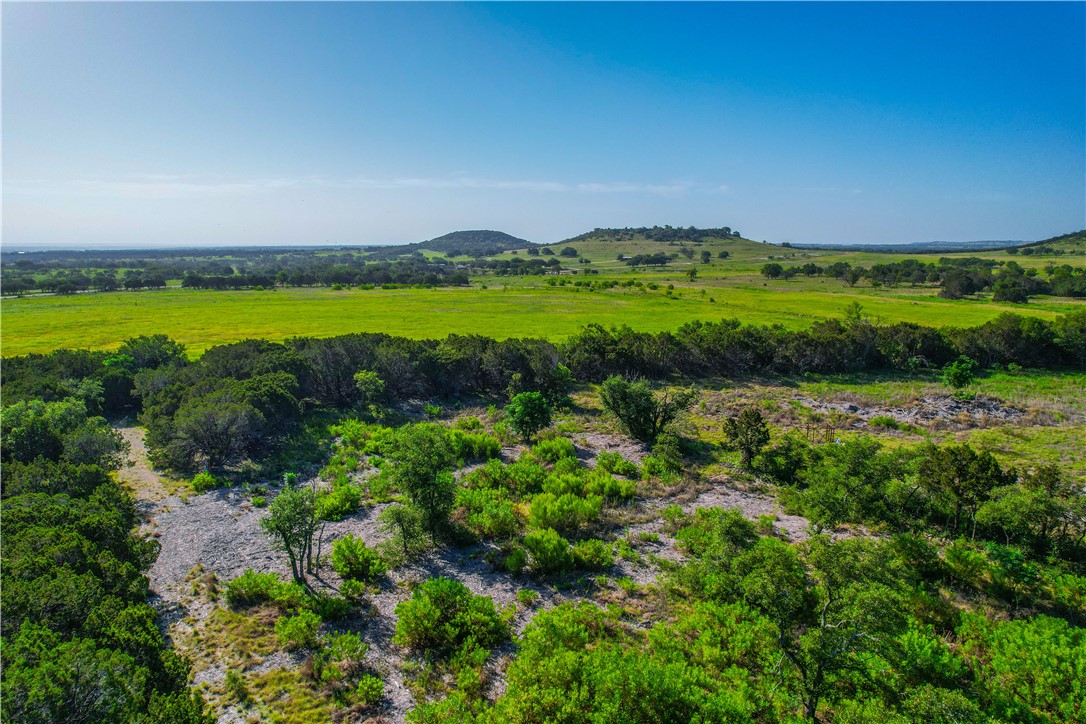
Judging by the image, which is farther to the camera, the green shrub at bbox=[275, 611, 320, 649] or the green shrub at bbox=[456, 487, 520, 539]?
the green shrub at bbox=[456, 487, 520, 539]

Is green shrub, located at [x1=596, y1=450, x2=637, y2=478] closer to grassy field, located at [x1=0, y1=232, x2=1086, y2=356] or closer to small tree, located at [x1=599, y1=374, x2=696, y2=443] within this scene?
small tree, located at [x1=599, y1=374, x2=696, y2=443]

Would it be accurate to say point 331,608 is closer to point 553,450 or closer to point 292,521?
point 292,521

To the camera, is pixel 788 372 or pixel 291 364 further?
pixel 788 372

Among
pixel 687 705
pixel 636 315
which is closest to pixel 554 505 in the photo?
pixel 687 705

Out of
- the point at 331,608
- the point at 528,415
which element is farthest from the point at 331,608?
the point at 528,415

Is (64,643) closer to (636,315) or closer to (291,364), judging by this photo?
(291,364)

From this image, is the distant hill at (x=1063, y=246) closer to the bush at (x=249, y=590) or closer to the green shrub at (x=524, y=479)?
the green shrub at (x=524, y=479)

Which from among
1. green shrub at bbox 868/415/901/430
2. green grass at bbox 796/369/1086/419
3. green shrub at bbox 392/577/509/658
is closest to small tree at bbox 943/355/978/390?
green grass at bbox 796/369/1086/419
